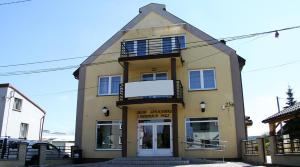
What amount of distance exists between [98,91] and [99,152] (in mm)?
3989

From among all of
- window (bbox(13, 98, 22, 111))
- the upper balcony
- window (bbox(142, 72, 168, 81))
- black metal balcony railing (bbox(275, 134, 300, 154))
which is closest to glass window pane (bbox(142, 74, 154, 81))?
window (bbox(142, 72, 168, 81))

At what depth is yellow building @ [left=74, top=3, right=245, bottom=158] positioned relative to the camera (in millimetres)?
18719

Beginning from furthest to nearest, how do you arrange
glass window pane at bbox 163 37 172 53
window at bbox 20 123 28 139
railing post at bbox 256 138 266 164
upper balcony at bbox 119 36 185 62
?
window at bbox 20 123 28 139
glass window pane at bbox 163 37 172 53
upper balcony at bbox 119 36 185 62
railing post at bbox 256 138 266 164

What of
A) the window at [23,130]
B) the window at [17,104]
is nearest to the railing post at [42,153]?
the window at [17,104]

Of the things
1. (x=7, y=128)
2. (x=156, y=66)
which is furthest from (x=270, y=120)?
(x=7, y=128)

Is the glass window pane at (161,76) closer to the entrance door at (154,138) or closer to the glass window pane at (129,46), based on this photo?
the glass window pane at (129,46)

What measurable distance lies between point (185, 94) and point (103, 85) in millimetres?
5596

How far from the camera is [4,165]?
15570 mm

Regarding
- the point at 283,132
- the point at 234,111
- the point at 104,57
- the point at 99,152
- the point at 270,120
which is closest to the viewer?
the point at 283,132

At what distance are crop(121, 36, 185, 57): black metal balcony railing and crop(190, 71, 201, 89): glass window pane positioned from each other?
1.97 metres

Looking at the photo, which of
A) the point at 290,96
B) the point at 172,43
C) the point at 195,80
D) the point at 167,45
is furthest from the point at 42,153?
the point at 290,96

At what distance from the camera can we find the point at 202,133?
19000mm

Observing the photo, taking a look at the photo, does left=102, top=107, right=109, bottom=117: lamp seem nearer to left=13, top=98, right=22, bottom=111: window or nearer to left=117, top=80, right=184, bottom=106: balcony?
left=117, top=80, right=184, bottom=106: balcony

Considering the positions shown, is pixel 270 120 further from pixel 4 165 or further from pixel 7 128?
pixel 7 128
